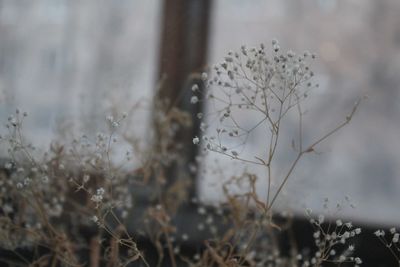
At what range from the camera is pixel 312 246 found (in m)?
1.54

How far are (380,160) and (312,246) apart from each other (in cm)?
47

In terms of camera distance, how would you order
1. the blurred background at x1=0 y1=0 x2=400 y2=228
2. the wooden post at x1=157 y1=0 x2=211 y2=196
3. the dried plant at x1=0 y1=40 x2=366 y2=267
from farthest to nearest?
the blurred background at x1=0 y1=0 x2=400 y2=228
the wooden post at x1=157 y1=0 x2=211 y2=196
the dried plant at x1=0 y1=40 x2=366 y2=267

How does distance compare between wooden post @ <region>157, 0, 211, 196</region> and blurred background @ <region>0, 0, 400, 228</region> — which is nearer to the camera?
wooden post @ <region>157, 0, 211, 196</region>

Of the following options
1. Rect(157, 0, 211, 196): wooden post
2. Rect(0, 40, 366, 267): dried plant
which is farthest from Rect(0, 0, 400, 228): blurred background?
Rect(0, 40, 366, 267): dried plant

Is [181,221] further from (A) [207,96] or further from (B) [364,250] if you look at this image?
(A) [207,96]

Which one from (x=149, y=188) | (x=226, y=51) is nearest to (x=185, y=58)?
(x=226, y=51)

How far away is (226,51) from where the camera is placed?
1952mm

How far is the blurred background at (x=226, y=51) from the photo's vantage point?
184cm

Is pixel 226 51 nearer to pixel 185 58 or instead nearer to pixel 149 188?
pixel 185 58

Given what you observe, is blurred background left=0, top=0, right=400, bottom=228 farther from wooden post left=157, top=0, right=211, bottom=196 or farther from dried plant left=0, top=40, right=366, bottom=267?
dried plant left=0, top=40, right=366, bottom=267

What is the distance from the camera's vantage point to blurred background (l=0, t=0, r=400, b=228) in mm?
1839

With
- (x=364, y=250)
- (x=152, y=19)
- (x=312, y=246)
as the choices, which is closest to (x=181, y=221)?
(x=312, y=246)

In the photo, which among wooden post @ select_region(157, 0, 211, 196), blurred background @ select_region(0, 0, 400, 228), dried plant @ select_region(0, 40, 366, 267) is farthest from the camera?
blurred background @ select_region(0, 0, 400, 228)

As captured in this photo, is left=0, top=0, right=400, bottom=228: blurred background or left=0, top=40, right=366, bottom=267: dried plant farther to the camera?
left=0, top=0, right=400, bottom=228: blurred background
